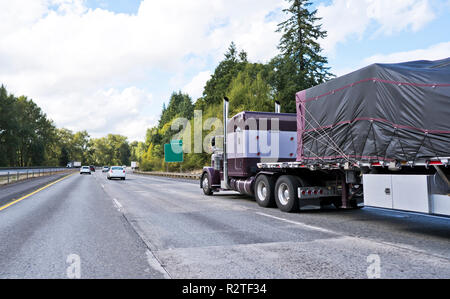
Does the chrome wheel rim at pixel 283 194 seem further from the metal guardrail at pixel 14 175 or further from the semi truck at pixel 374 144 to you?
the metal guardrail at pixel 14 175

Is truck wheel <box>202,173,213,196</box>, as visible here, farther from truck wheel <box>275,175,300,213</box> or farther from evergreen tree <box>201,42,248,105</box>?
evergreen tree <box>201,42,248,105</box>

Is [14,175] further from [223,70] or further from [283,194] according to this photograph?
[223,70]

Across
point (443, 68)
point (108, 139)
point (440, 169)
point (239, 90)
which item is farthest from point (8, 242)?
point (108, 139)

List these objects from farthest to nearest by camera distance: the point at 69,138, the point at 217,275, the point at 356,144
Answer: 1. the point at 69,138
2. the point at 356,144
3. the point at 217,275

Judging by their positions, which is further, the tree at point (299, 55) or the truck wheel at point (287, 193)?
the tree at point (299, 55)

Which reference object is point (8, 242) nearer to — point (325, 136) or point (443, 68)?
point (325, 136)

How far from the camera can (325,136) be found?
27.1ft

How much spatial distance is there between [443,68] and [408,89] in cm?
74

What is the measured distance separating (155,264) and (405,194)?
435 cm

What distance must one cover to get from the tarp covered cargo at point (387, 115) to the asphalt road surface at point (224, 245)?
1604 millimetres

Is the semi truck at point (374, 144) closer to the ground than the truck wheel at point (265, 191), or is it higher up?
higher up

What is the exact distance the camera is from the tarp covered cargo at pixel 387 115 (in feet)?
19.6

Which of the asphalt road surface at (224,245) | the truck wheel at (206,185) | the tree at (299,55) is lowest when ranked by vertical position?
the asphalt road surface at (224,245)

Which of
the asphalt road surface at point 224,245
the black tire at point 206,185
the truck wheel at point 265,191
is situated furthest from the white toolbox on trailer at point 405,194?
the black tire at point 206,185
